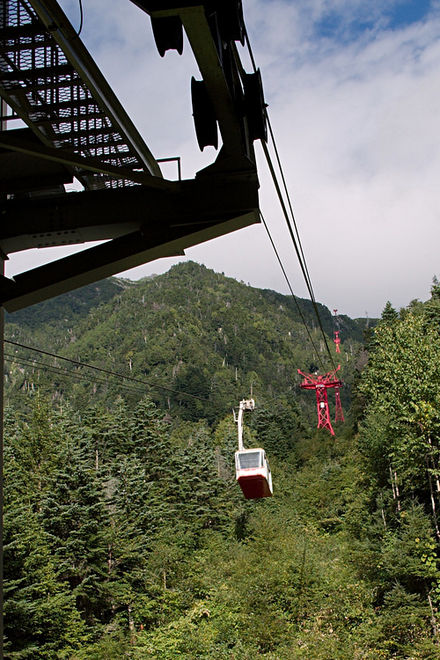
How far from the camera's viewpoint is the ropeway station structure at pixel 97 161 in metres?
3.09

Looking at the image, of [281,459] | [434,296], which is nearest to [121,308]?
[281,459]

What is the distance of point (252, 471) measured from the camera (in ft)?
57.3

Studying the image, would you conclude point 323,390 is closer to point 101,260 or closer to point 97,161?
point 101,260

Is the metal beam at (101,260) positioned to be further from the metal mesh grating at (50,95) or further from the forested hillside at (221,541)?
the forested hillside at (221,541)

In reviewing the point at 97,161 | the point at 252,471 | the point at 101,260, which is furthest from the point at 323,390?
the point at 97,161

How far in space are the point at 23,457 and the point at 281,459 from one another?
98.3 ft

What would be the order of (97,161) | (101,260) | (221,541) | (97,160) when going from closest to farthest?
(97,161) → (97,160) → (101,260) → (221,541)

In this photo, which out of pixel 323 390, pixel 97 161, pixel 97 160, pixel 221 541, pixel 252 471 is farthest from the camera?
pixel 323 390

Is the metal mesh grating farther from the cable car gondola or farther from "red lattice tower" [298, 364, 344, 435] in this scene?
"red lattice tower" [298, 364, 344, 435]

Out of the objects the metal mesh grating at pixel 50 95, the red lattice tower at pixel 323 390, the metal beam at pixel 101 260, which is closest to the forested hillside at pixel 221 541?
the red lattice tower at pixel 323 390

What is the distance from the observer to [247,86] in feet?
12.0

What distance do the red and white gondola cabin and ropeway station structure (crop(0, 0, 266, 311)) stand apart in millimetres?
14038

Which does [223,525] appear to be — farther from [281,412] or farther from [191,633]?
[281,412]

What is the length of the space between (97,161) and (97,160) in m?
0.24
